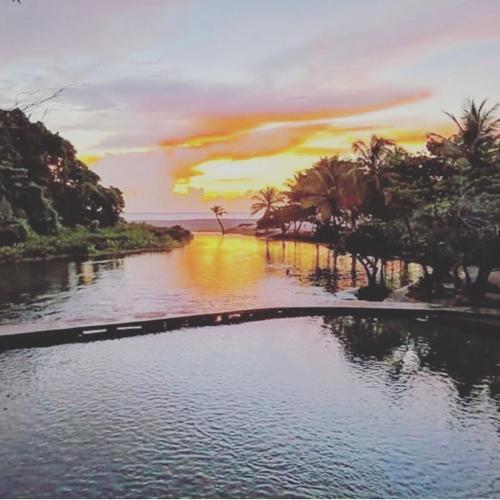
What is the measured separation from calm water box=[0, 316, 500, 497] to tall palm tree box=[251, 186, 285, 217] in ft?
156

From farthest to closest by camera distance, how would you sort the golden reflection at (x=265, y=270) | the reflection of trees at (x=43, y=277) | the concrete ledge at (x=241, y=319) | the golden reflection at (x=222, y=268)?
the golden reflection at (x=265, y=270) → the golden reflection at (x=222, y=268) → the reflection of trees at (x=43, y=277) → the concrete ledge at (x=241, y=319)

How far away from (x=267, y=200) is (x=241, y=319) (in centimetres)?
4603

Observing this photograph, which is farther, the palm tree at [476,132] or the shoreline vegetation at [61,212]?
the shoreline vegetation at [61,212]

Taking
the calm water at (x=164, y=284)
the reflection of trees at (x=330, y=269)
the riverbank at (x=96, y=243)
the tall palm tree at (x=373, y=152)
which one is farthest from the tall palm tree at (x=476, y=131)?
the riverbank at (x=96, y=243)

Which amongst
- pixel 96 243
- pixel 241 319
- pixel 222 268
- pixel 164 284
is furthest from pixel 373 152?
pixel 96 243

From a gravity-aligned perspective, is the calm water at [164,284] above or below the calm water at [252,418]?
above

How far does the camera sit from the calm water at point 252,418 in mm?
7062

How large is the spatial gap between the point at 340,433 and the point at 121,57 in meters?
11.5

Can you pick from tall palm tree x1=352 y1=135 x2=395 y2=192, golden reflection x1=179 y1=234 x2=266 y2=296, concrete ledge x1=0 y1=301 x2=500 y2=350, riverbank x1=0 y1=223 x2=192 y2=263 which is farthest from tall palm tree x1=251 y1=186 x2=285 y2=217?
concrete ledge x1=0 y1=301 x2=500 y2=350

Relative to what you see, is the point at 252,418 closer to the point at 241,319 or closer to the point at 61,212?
the point at 241,319

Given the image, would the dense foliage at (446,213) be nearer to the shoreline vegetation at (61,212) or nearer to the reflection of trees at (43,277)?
the reflection of trees at (43,277)

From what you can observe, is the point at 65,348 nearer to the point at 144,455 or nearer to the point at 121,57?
the point at 144,455

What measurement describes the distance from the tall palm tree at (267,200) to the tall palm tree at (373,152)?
1107 inches

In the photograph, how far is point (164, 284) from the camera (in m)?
23.5
